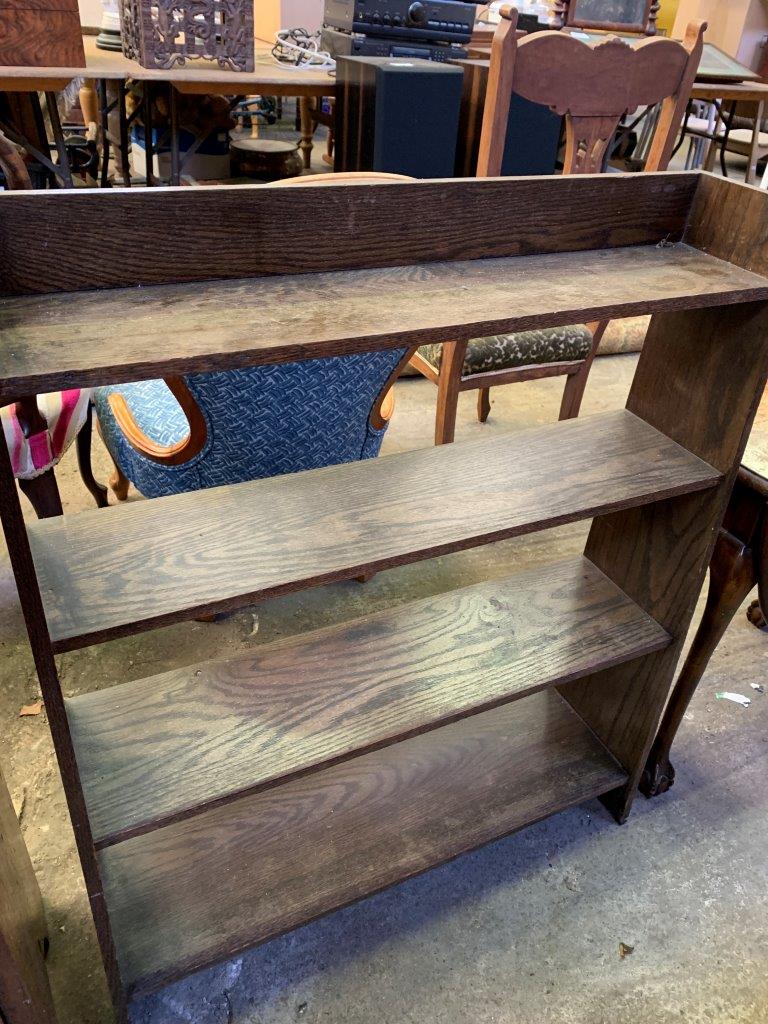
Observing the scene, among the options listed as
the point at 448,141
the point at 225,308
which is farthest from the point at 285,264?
the point at 448,141

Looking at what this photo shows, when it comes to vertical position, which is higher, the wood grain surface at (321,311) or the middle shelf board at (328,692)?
the wood grain surface at (321,311)

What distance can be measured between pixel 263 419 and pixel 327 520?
1.48ft

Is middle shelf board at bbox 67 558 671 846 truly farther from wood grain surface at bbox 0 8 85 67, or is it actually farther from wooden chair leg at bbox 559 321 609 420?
wood grain surface at bbox 0 8 85 67

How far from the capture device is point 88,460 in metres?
2.05

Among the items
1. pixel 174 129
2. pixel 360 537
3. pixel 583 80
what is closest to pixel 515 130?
pixel 583 80

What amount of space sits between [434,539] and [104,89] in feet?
13.2

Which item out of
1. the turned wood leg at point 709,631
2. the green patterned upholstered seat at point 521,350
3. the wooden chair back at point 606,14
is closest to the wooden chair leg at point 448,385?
the green patterned upholstered seat at point 521,350

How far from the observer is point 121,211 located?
2.66 feet

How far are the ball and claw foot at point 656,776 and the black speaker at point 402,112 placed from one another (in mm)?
2560

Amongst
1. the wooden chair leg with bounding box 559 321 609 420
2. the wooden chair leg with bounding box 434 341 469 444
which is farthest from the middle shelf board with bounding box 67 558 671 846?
the wooden chair leg with bounding box 559 321 609 420

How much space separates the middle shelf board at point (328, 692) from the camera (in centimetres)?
109

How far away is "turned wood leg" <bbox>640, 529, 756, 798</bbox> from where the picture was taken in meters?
1.39

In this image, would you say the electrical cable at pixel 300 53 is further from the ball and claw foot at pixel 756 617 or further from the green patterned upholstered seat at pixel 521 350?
the ball and claw foot at pixel 756 617

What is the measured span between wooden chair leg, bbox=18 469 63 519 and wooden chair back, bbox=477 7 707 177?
4.46 ft
